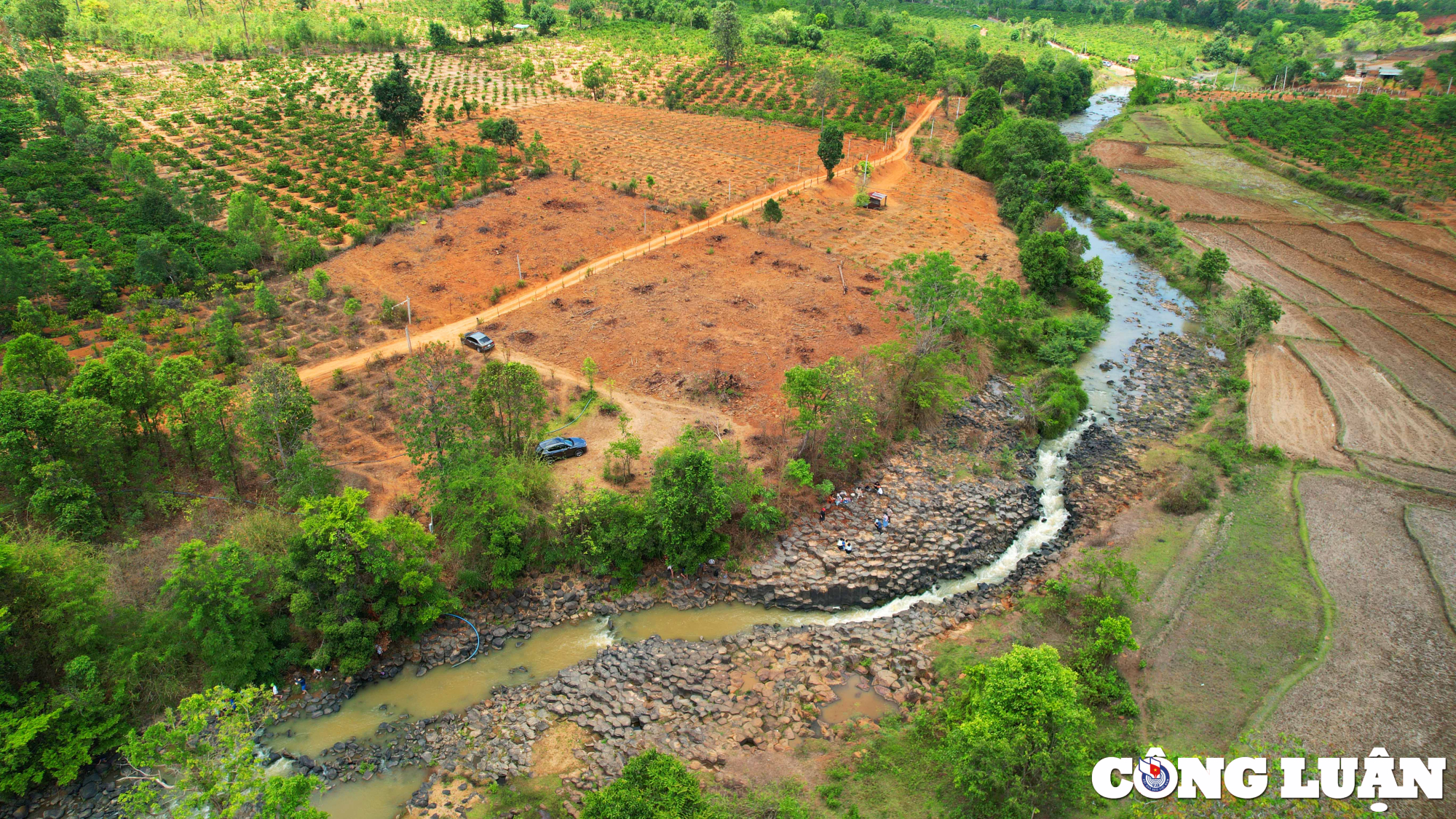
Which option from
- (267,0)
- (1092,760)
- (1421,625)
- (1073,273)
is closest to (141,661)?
(1092,760)

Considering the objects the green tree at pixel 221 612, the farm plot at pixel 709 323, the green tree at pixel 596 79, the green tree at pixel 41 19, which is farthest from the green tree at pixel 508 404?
the green tree at pixel 41 19

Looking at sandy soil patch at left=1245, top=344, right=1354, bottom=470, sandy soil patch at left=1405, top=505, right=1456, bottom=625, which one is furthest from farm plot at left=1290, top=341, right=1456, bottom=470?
sandy soil patch at left=1405, top=505, right=1456, bottom=625

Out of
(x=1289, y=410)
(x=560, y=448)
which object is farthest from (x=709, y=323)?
(x=1289, y=410)

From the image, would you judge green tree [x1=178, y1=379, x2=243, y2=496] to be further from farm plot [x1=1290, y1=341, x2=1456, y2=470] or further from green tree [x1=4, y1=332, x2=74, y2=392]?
farm plot [x1=1290, y1=341, x2=1456, y2=470]

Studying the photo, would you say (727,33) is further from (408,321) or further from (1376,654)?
(1376,654)

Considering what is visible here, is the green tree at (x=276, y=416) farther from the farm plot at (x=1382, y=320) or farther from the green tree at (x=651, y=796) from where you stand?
the farm plot at (x=1382, y=320)

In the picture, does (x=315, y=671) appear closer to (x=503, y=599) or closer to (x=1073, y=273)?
(x=503, y=599)
